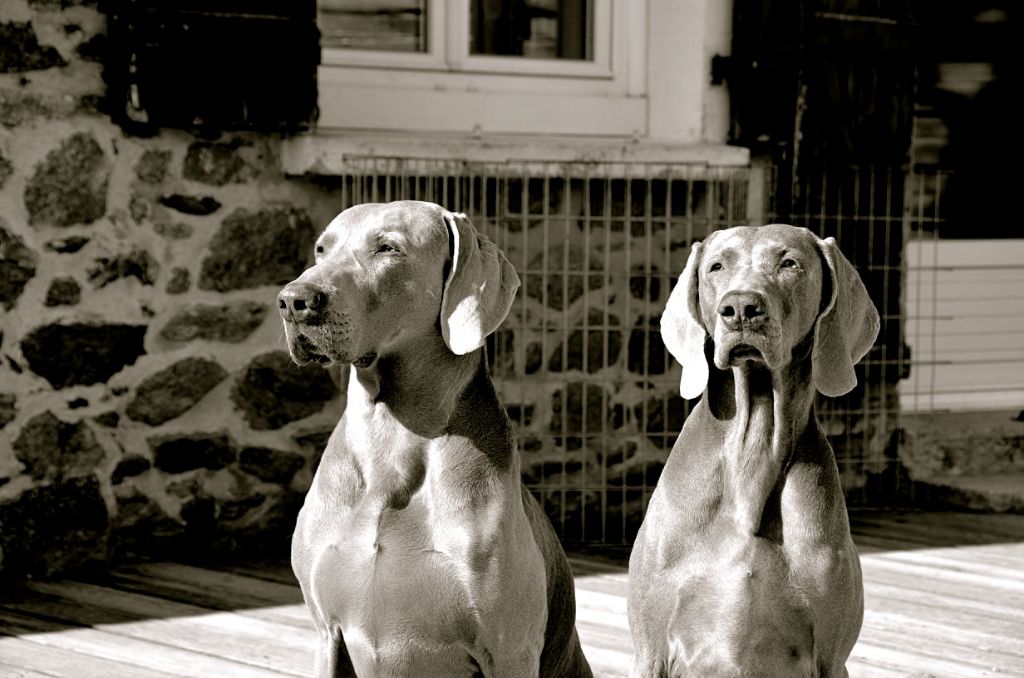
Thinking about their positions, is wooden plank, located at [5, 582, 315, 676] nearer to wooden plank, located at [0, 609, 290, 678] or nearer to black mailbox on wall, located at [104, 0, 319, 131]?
wooden plank, located at [0, 609, 290, 678]

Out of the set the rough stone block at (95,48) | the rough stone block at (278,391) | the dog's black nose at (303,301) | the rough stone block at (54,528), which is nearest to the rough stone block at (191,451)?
the rough stone block at (278,391)

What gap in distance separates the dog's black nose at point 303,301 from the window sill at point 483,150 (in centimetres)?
255

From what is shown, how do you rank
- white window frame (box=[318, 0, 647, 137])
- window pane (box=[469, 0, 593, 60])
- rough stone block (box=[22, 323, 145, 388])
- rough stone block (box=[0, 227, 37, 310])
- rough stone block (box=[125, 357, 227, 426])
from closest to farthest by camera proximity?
1. rough stone block (box=[0, 227, 37, 310])
2. rough stone block (box=[22, 323, 145, 388])
3. rough stone block (box=[125, 357, 227, 426])
4. white window frame (box=[318, 0, 647, 137])
5. window pane (box=[469, 0, 593, 60])

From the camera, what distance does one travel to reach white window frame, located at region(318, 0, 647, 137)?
5.84 m

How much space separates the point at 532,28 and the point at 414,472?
3418mm

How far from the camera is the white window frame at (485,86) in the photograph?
5.84 metres

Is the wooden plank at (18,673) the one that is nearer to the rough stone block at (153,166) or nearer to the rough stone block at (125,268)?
the rough stone block at (125,268)

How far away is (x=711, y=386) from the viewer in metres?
3.15

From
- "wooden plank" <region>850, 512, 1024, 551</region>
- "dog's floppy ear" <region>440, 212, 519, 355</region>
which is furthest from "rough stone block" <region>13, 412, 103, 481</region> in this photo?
"wooden plank" <region>850, 512, 1024, 551</region>

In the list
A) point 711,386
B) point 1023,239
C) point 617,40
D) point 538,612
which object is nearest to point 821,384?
point 711,386

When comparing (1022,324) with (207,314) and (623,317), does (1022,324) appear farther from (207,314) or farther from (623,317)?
(207,314)

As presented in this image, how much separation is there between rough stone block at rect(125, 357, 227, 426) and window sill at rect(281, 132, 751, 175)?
0.72m

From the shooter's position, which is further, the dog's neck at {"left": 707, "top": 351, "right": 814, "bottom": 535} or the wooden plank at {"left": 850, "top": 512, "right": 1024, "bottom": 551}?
the wooden plank at {"left": 850, "top": 512, "right": 1024, "bottom": 551}

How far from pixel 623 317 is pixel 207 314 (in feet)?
4.98
